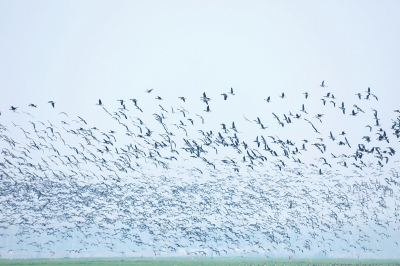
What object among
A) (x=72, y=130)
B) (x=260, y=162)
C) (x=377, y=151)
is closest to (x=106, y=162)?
(x=72, y=130)

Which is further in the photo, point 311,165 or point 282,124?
point 311,165

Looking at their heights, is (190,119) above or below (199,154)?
above

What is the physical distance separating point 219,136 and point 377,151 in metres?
14.1

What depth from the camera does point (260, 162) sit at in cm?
5388

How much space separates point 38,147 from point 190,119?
13337 millimetres

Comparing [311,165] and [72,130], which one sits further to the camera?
[311,165]

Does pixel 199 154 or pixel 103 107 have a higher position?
pixel 103 107

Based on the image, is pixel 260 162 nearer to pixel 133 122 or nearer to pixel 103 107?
pixel 133 122

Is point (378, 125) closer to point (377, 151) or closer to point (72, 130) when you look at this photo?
point (377, 151)

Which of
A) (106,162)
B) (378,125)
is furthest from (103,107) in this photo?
(378,125)

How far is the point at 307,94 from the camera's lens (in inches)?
1944

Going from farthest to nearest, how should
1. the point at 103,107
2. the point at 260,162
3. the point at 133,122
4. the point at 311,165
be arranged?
the point at 311,165
the point at 260,162
the point at 133,122
the point at 103,107

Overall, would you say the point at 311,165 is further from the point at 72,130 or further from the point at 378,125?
the point at 72,130

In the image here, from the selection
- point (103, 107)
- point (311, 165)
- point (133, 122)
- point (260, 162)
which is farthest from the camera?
point (311, 165)
